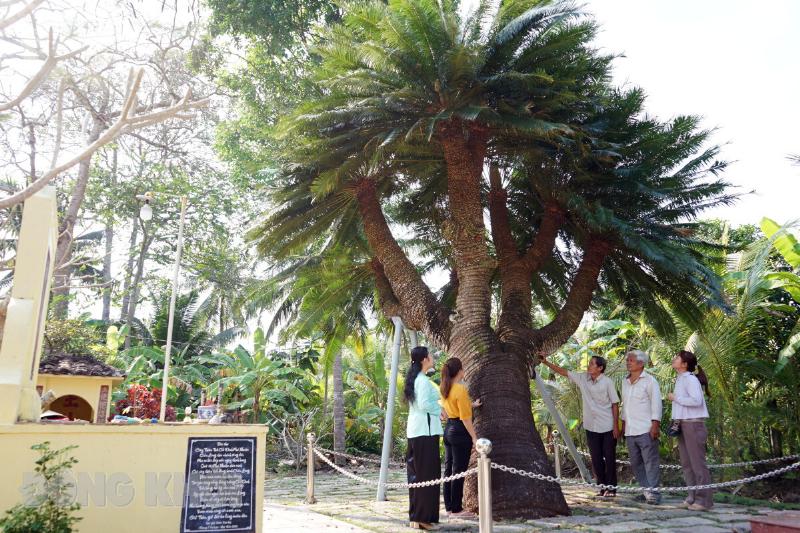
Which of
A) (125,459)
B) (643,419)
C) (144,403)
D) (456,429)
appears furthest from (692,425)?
(144,403)

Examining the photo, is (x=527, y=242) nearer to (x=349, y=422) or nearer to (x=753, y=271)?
(x=753, y=271)

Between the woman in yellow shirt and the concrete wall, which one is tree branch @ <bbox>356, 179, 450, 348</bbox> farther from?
the concrete wall

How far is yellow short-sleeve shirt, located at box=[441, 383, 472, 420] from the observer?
7.51 m

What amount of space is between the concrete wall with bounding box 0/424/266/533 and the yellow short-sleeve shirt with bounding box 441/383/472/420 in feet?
8.44

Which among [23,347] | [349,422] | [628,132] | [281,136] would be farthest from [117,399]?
[628,132]

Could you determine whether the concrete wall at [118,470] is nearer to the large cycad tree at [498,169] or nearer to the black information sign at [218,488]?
the black information sign at [218,488]

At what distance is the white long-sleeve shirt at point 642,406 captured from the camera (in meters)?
8.63

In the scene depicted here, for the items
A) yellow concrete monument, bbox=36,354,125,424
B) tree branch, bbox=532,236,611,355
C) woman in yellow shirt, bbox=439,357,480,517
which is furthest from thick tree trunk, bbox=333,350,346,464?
woman in yellow shirt, bbox=439,357,480,517

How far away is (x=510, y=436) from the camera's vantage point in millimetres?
8180

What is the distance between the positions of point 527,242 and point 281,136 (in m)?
5.18

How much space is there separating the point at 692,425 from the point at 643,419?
65cm

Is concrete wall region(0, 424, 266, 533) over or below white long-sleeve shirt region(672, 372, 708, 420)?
below

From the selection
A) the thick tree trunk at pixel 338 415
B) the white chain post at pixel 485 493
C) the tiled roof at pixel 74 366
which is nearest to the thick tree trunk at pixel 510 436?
the white chain post at pixel 485 493

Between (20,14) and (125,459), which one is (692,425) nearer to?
(125,459)
